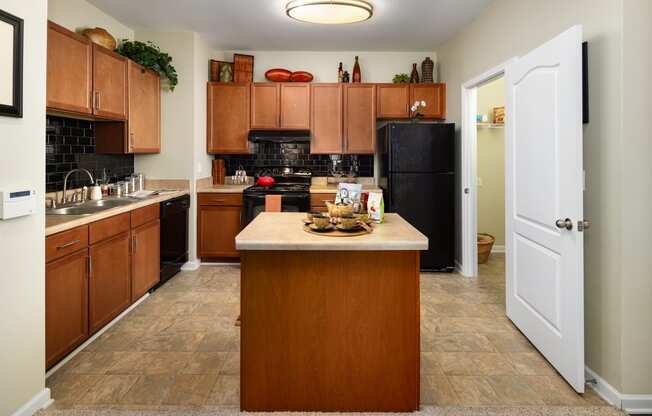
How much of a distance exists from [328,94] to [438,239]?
215cm

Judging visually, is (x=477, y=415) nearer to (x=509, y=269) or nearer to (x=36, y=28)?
(x=509, y=269)

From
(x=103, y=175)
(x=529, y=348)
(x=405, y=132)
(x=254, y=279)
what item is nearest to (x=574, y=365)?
(x=529, y=348)

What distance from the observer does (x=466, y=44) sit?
4.82 m

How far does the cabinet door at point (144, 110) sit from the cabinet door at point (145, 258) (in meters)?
0.79

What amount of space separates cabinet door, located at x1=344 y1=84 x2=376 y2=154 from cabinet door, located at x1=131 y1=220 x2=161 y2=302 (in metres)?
2.48

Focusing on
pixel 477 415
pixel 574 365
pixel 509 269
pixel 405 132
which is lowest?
pixel 477 415

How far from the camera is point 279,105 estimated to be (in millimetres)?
5629

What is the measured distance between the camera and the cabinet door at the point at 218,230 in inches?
210

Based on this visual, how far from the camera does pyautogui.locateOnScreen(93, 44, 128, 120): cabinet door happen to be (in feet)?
12.0

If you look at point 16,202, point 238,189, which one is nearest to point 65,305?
point 16,202

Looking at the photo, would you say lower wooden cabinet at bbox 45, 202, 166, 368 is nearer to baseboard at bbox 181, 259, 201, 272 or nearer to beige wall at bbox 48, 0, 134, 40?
baseboard at bbox 181, 259, 201, 272

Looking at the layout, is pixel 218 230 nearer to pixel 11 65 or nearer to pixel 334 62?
pixel 334 62

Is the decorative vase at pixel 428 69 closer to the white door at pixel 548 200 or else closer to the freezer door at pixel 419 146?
the freezer door at pixel 419 146

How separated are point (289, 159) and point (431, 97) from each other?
1913 mm
